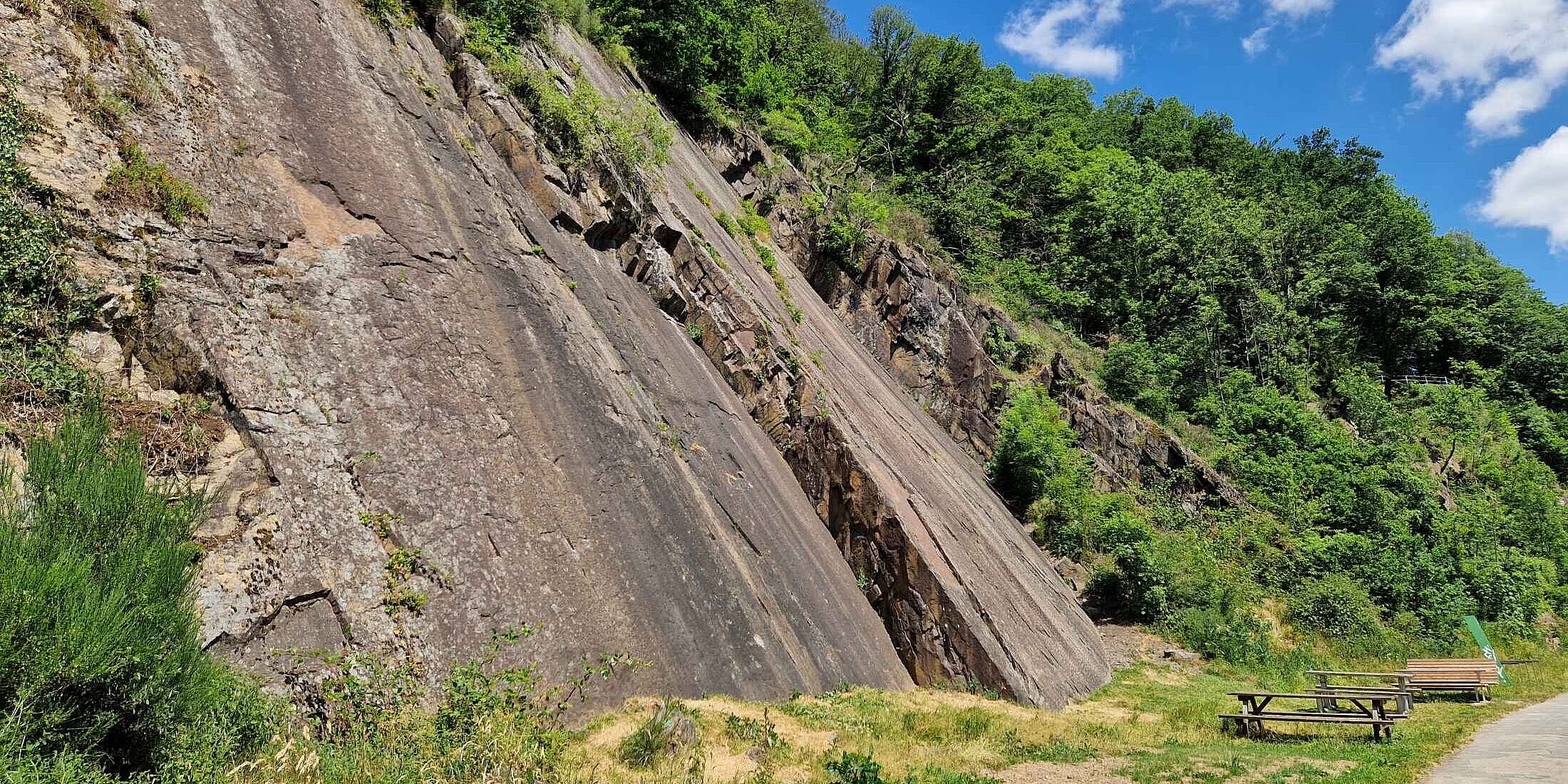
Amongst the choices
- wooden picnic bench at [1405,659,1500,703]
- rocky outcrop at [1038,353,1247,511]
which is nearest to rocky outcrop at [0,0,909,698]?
wooden picnic bench at [1405,659,1500,703]

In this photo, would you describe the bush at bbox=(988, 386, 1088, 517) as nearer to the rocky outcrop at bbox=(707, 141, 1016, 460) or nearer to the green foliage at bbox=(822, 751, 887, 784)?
the rocky outcrop at bbox=(707, 141, 1016, 460)

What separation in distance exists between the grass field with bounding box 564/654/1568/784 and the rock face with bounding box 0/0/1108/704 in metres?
0.62

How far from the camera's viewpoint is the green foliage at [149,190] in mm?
6805

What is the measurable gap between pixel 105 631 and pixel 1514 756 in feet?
40.5

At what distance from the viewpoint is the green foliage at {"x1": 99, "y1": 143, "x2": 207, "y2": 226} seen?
680cm

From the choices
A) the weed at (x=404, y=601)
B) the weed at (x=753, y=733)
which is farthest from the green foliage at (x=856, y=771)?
the weed at (x=404, y=601)

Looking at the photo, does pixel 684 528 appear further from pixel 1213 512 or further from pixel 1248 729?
pixel 1213 512

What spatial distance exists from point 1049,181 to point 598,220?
31205mm

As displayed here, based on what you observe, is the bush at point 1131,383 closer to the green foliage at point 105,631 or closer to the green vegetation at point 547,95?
the green vegetation at point 547,95

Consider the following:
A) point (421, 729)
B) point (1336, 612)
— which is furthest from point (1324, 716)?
point (1336, 612)

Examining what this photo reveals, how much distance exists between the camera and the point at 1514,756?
322 inches

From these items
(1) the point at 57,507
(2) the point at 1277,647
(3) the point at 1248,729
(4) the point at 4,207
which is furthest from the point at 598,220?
(2) the point at 1277,647

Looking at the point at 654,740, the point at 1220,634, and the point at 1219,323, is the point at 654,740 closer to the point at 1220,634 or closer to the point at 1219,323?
the point at 1220,634

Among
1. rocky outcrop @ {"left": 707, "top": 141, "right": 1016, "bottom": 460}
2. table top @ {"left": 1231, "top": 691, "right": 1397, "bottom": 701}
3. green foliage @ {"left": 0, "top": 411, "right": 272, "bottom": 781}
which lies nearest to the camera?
green foliage @ {"left": 0, "top": 411, "right": 272, "bottom": 781}
